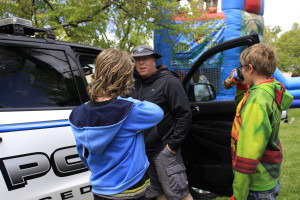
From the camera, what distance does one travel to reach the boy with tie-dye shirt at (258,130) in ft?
4.89

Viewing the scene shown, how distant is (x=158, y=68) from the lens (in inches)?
98.5

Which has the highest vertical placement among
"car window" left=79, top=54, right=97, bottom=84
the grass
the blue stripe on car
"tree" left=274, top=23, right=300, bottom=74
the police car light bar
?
the police car light bar

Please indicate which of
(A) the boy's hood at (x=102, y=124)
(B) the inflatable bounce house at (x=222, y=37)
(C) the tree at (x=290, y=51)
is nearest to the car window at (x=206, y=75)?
(A) the boy's hood at (x=102, y=124)

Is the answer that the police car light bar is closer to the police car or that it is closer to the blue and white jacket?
the police car

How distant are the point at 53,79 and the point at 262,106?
5.11 feet

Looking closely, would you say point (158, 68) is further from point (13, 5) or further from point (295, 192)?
point (13, 5)

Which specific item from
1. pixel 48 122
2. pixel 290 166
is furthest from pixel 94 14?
pixel 290 166

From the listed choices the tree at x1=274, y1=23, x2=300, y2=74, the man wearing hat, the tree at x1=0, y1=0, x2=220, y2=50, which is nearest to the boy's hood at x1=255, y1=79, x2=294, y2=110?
the man wearing hat

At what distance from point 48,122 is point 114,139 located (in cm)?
69

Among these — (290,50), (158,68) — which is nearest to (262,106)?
(158,68)

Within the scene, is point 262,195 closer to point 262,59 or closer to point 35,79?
point 262,59

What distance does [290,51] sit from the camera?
2792cm

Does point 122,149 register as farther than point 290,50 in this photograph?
No

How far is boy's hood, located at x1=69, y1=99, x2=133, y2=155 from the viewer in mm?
1438
